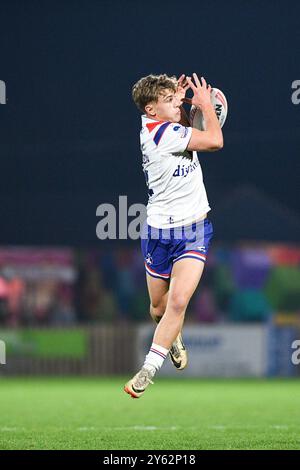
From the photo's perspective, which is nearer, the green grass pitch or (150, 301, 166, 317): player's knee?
the green grass pitch

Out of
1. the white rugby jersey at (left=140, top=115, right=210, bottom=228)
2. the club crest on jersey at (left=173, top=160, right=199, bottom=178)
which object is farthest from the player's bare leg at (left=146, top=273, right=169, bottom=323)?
the club crest on jersey at (left=173, top=160, right=199, bottom=178)

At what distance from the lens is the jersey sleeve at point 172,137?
771 cm

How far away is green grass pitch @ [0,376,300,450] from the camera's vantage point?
8047 mm

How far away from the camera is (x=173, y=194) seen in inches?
311

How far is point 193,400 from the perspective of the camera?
44.0 ft

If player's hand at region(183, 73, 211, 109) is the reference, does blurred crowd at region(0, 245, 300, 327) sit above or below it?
below

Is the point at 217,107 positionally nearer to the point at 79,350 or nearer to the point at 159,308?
the point at 159,308

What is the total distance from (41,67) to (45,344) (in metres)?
10.7

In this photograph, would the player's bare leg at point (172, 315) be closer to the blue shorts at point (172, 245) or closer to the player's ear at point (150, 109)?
the blue shorts at point (172, 245)

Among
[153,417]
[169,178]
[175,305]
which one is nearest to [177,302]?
[175,305]

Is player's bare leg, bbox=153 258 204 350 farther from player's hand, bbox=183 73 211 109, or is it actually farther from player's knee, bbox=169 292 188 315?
player's hand, bbox=183 73 211 109

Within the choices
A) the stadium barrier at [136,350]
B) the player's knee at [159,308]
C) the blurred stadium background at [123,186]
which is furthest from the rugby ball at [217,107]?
the stadium barrier at [136,350]
